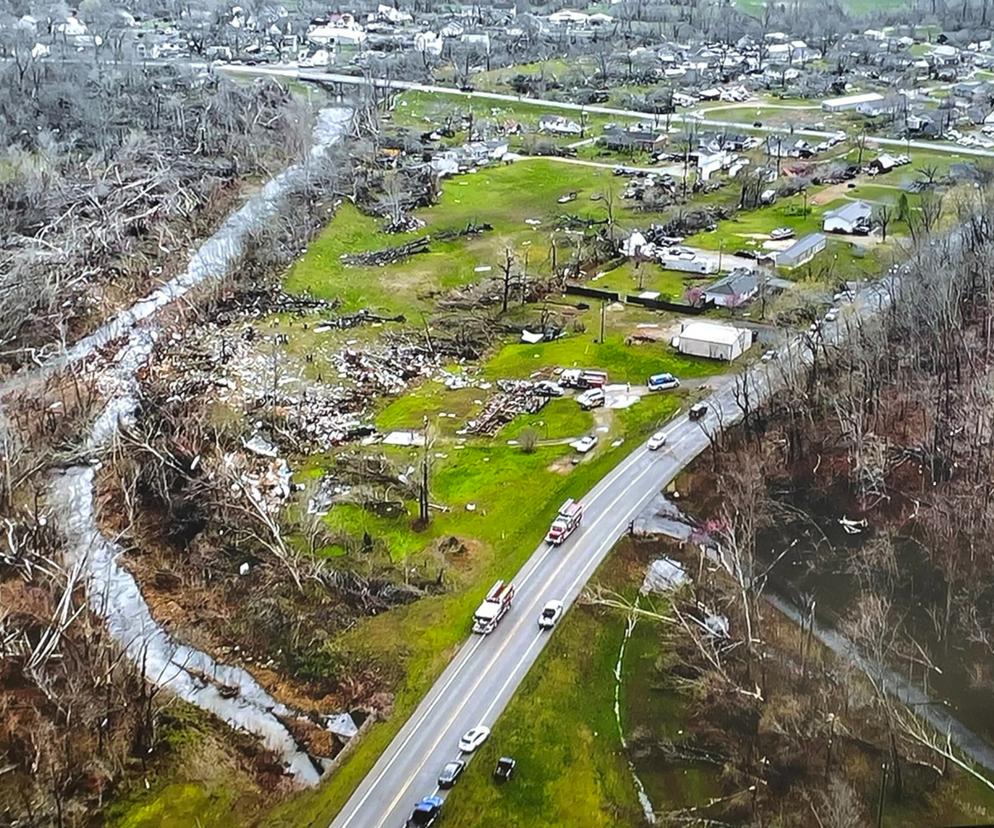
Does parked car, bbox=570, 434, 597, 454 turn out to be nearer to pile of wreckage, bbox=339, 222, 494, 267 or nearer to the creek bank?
the creek bank

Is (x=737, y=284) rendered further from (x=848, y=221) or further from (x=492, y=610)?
(x=492, y=610)

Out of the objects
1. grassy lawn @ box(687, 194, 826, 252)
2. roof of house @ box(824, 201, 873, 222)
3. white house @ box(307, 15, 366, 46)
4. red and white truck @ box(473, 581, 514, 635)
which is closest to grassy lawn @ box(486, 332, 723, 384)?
grassy lawn @ box(687, 194, 826, 252)

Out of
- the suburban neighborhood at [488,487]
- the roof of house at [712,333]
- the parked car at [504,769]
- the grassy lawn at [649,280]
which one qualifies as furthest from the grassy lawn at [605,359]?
the parked car at [504,769]

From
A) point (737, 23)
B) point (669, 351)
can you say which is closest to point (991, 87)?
point (737, 23)

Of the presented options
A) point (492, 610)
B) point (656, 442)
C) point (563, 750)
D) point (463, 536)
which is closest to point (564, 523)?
point (463, 536)

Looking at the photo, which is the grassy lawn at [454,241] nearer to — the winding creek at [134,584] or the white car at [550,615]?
the winding creek at [134,584]

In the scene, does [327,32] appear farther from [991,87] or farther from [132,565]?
[132,565]

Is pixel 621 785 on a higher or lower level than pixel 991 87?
lower
